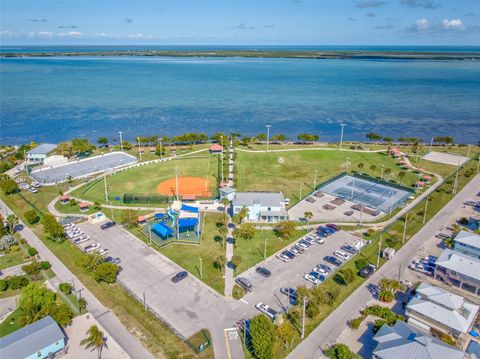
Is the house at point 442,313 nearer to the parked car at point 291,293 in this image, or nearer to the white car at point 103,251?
the parked car at point 291,293

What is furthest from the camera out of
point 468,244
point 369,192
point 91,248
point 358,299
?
point 369,192

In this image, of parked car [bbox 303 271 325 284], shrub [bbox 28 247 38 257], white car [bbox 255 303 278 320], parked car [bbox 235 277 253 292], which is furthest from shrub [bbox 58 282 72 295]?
parked car [bbox 303 271 325 284]

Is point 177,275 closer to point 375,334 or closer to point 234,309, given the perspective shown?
point 234,309

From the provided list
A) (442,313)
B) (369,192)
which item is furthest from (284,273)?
(369,192)

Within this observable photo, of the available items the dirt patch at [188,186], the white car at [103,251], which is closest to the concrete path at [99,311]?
the white car at [103,251]

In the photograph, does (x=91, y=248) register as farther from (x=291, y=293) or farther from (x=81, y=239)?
(x=291, y=293)

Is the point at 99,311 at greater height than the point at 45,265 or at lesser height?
lesser

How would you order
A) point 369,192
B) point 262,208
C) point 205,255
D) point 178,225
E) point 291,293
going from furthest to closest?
point 369,192 < point 262,208 < point 178,225 < point 205,255 < point 291,293
